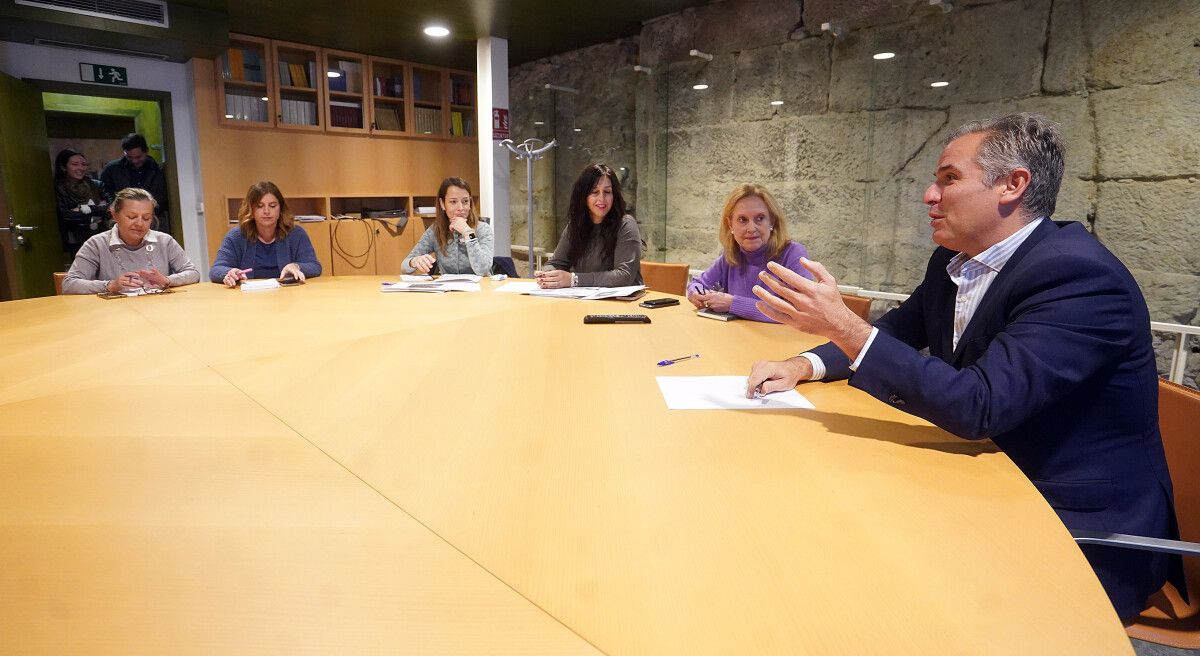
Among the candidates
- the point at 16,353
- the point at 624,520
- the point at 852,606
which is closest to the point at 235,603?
the point at 624,520

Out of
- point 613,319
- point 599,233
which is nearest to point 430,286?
point 599,233

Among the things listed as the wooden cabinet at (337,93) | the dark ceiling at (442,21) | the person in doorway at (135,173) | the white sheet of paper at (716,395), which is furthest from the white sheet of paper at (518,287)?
the person in doorway at (135,173)

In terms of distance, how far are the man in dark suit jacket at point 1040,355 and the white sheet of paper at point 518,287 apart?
5.70ft

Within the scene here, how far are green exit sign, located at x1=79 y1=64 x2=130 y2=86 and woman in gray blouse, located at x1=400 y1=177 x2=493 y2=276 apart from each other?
12.4 feet

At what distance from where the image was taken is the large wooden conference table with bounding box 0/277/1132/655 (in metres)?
0.68

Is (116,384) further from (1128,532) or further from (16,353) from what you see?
(1128,532)

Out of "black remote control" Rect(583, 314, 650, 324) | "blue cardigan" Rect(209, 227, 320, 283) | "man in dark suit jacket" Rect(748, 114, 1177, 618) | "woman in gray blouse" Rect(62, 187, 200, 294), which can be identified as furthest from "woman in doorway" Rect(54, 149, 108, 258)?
"man in dark suit jacket" Rect(748, 114, 1177, 618)

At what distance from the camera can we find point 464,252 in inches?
150

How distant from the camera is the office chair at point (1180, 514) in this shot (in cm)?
116

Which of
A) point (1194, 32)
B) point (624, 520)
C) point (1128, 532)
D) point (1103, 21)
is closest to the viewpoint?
point (624, 520)

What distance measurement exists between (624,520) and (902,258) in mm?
3264

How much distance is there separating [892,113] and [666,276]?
154cm

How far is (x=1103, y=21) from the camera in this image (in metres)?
2.79

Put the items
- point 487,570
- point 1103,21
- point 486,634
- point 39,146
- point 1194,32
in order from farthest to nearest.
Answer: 1. point 39,146
2. point 1103,21
3. point 1194,32
4. point 487,570
5. point 486,634
